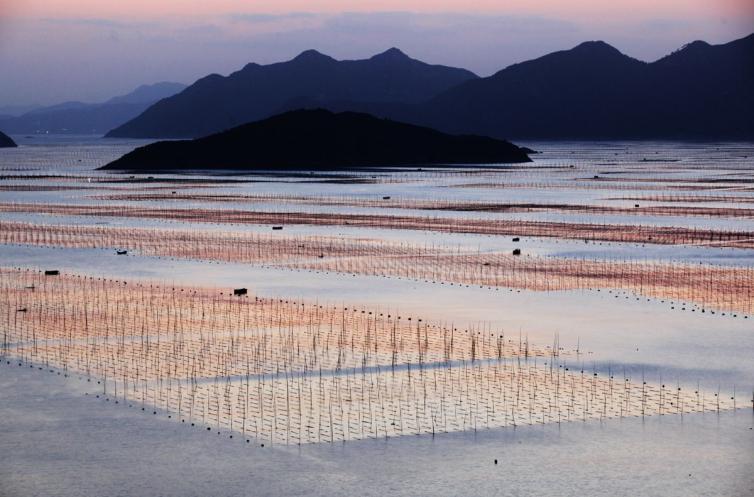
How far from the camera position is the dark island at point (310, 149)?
571ft

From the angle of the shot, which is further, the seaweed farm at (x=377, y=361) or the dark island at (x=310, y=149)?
the dark island at (x=310, y=149)

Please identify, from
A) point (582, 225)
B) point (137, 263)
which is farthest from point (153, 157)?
point (137, 263)

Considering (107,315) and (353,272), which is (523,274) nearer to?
(353,272)

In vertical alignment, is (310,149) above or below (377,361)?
above

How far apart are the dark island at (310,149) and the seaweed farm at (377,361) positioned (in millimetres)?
113210

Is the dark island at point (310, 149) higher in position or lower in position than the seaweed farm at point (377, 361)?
higher

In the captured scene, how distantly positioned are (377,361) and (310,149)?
15512cm

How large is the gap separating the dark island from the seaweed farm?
4457 inches

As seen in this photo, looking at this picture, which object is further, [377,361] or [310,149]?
[310,149]

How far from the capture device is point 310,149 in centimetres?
18175

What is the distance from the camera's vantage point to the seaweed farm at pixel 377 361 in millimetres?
20203

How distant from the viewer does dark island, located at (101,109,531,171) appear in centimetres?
17412

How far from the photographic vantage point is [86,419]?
23062 millimetres

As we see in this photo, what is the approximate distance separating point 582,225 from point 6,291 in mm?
34989
